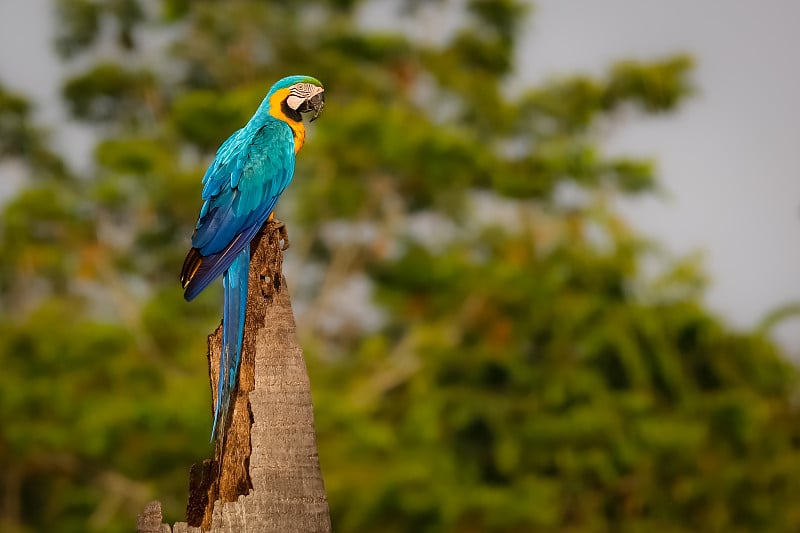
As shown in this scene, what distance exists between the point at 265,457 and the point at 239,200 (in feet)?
3.21

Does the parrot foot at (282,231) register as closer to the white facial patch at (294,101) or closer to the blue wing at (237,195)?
the blue wing at (237,195)

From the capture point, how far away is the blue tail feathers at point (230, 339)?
288 cm

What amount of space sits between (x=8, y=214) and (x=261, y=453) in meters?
15.4

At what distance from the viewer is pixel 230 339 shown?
9.77 feet

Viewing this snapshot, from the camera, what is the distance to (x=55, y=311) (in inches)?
674

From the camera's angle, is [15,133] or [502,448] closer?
[502,448]

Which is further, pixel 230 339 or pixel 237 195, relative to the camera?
pixel 237 195

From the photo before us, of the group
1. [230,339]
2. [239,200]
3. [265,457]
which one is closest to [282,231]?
[239,200]

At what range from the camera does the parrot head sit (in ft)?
13.0

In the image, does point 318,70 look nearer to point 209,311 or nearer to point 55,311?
point 209,311

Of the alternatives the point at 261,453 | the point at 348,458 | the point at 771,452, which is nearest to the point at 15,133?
the point at 348,458

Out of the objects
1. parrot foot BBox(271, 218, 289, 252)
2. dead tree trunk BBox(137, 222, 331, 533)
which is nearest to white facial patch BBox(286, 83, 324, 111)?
parrot foot BBox(271, 218, 289, 252)

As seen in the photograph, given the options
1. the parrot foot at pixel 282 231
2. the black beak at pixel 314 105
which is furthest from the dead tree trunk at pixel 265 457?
the black beak at pixel 314 105

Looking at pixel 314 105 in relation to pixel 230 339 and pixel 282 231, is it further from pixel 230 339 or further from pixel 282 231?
pixel 230 339
